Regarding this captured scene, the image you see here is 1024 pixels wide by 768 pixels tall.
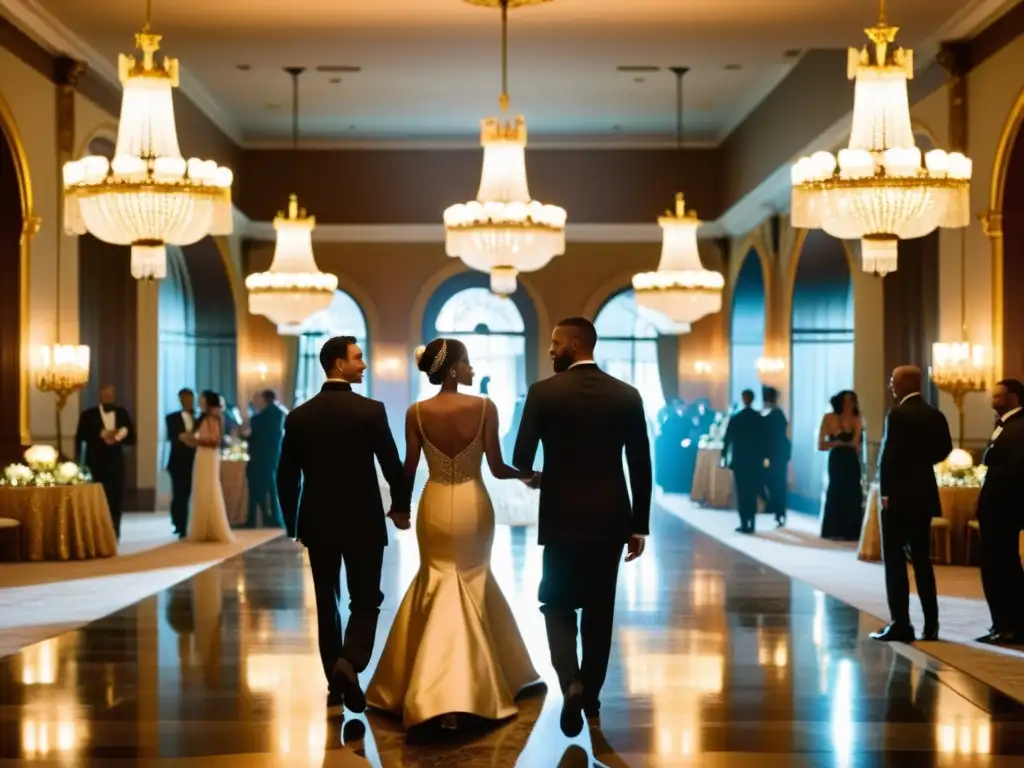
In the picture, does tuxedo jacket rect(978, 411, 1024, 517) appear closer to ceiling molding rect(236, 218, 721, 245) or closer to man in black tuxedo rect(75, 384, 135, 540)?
man in black tuxedo rect(75, 384, 135, 540)

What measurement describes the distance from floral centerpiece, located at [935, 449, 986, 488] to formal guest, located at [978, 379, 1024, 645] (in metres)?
3.95

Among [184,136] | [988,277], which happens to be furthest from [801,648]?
[184,136]

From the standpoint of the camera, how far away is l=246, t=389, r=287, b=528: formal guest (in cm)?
1650

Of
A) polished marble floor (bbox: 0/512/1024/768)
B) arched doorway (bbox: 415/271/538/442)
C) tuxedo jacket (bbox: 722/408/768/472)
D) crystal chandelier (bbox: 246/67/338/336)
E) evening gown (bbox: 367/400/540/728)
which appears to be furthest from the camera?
arched doorway (bbox: 415/271/538/442)

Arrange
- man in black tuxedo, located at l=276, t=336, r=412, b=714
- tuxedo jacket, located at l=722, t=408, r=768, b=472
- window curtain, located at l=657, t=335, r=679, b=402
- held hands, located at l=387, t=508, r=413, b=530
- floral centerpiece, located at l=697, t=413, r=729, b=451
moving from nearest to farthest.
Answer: held hands, located at l=387, t=508, r=413, b=530, man in black tuxedo, located at l=276, t=336, r=412, b=714, tuxedo jacket, located at l=722, t=408, r=768, b=472, floral centerpiece, located at l=697, t=413, r=729, b=451, window curtain, located at l=657, t=335, r=679, b=402

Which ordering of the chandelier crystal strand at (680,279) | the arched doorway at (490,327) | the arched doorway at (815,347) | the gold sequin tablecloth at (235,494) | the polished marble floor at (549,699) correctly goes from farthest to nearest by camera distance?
the arched doorway at (490,327) < the arched doorway at (815,347) < the chandelier crystal strand at (680,279) < the gold sequin tablecloth at (235,494) < the polished marble floor at (549,699)

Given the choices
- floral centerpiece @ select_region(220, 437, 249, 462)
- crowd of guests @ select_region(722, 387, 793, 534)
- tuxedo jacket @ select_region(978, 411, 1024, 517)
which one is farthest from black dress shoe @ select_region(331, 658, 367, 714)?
floral centerpiece @ select_region(220, 437, 249, 462)

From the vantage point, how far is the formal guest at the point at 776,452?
16.5m

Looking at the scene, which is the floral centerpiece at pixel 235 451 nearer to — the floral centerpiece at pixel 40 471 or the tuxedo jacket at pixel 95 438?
the tuxedo jacket at pixel 95 438

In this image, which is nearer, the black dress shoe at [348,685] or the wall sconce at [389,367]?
the black dress shoe at [348,685]

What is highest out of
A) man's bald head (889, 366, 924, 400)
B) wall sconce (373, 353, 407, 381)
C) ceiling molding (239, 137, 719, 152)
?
ceiling molding (239, 137, 719, 152)

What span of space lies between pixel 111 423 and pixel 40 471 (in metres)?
1.46

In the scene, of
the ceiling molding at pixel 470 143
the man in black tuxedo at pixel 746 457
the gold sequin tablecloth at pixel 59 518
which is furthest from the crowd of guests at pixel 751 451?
the ceiling molding at pixel 470 143

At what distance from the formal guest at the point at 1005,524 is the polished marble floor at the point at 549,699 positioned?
754mm
